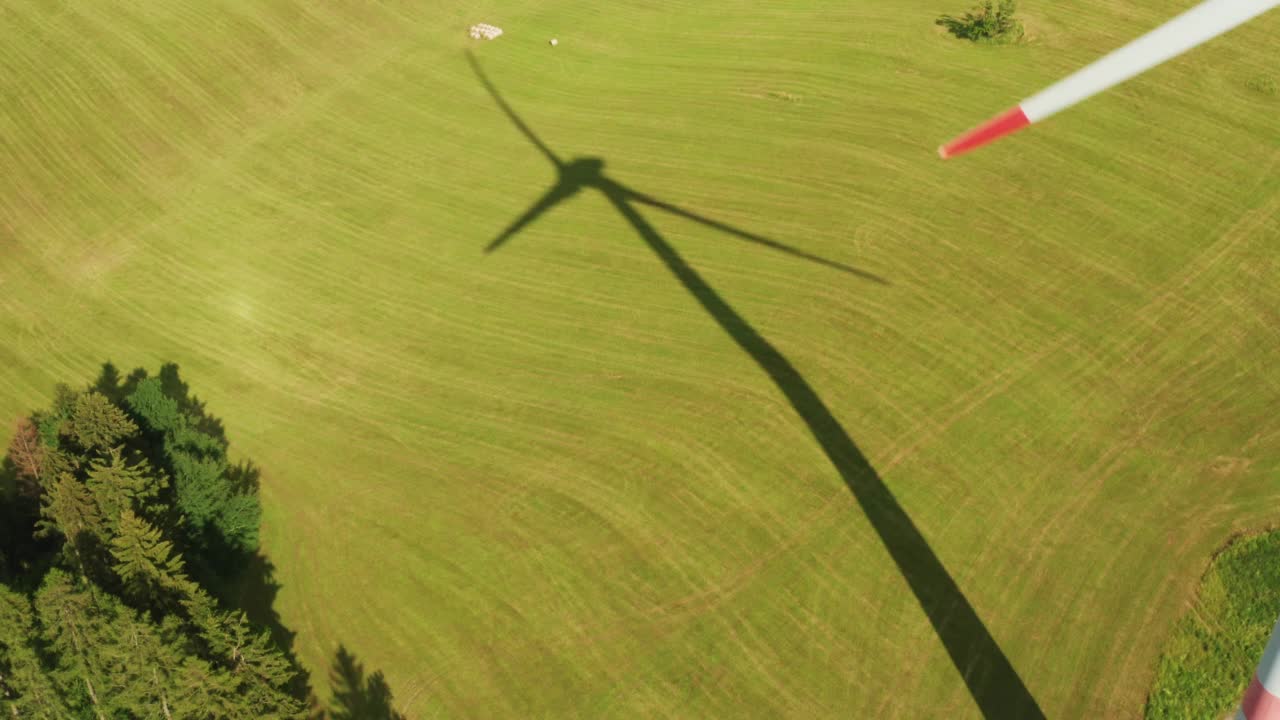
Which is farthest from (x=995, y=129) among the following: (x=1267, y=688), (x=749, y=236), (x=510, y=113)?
(x=510, y=113)

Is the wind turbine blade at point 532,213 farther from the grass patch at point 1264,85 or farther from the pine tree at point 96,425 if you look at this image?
the grass patch at point 1264,85

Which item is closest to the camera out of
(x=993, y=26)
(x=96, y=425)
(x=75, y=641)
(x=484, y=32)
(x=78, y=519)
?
(x=75, y=641)

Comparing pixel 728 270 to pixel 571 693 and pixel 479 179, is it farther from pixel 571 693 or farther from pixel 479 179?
pixel 571 693

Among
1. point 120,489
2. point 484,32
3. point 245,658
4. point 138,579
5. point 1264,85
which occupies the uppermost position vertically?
point 484,32

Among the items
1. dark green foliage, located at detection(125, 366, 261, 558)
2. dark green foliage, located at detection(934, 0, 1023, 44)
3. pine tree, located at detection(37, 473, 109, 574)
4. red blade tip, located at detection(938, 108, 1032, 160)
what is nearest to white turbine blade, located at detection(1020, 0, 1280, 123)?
red blade tip, located at detection(938, 108, 1032, 160)

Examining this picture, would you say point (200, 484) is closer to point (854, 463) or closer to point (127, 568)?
point (127, 568)

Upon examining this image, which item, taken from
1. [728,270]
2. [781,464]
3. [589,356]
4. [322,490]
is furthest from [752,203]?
[322,490]
